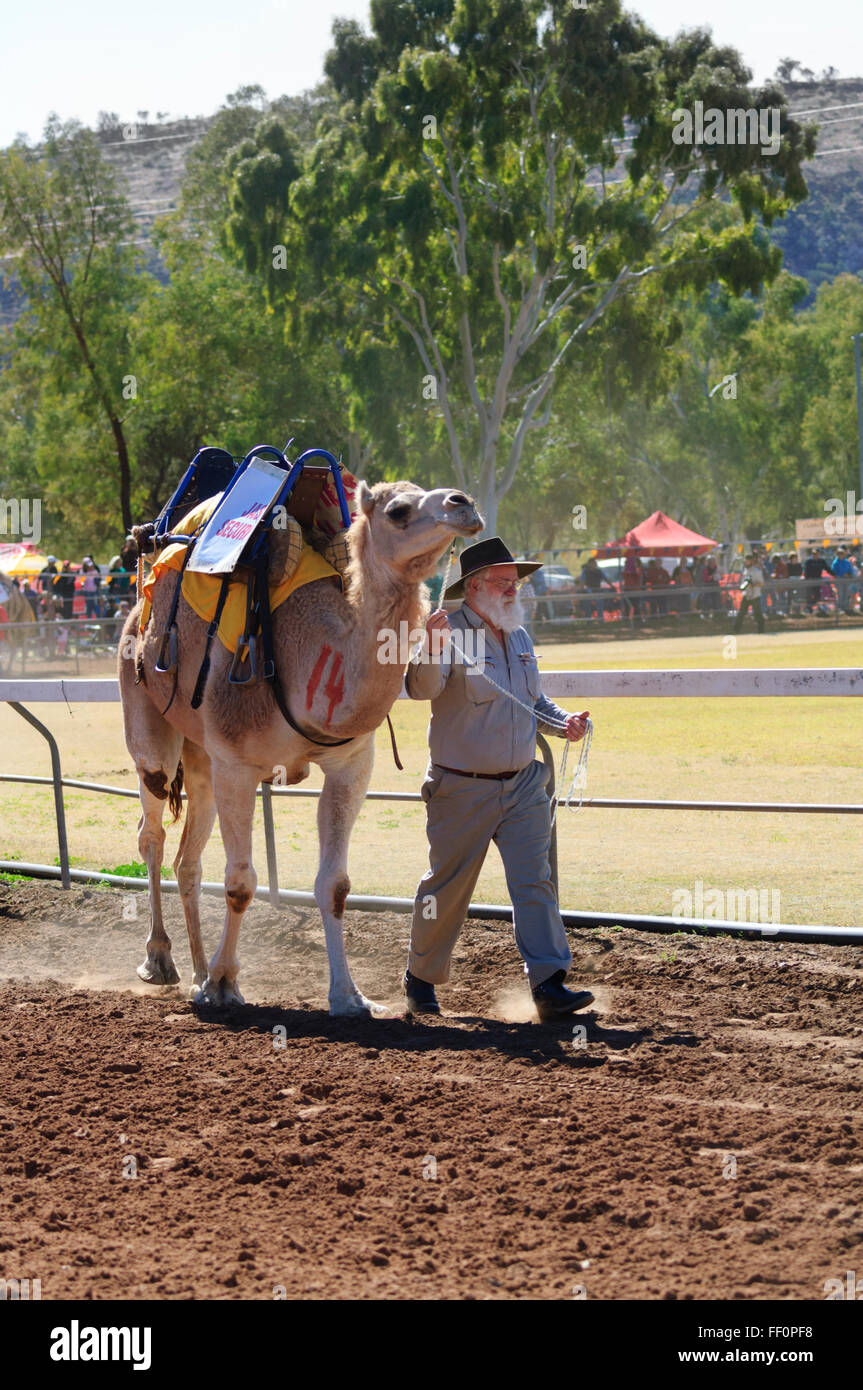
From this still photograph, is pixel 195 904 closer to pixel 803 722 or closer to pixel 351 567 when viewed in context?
pixel 351 567

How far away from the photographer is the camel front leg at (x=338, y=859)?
252 inches

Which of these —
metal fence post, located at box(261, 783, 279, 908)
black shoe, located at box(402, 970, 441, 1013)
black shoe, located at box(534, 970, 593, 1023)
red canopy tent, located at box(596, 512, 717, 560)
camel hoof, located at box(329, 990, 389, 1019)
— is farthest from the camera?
red canopy tent, located at box(596, 512, 717, 560)

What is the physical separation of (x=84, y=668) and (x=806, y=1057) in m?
22.0

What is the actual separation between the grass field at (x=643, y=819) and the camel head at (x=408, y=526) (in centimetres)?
341

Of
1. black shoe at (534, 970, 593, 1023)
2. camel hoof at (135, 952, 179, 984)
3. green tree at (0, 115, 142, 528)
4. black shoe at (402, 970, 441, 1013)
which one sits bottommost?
camel hoof at (135, 952, 179, 984)

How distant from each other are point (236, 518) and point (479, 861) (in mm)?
1865

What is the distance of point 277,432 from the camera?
50688 mm

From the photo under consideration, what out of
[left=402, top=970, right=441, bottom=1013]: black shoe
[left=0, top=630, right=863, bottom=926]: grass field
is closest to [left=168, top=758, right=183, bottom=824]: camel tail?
[left=402, top=970, right=441, bottom=1013]: black shoe

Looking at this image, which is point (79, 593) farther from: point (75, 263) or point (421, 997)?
point (421, 997)

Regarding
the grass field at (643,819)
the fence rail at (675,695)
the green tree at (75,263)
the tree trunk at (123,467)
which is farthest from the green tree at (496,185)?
the fence rail at (675,695)

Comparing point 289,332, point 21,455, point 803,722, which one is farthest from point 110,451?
point 803,722

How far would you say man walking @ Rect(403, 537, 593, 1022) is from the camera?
6254 mm

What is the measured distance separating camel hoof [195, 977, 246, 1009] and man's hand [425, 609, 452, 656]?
196 cm

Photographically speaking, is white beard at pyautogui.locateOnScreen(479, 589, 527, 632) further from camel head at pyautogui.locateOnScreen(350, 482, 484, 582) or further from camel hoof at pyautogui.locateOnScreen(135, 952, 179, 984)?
camel hoof at pyautogui.locateOnScreen(135, 952, 179, 984)
